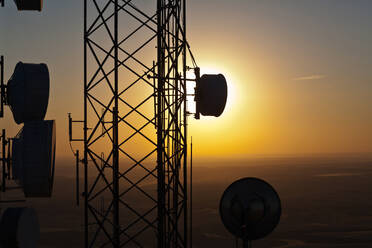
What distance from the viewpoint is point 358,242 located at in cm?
3728

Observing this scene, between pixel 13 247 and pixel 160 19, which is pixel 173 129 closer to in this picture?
pixel 160 19

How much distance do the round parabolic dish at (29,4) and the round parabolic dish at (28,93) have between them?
6.13ft

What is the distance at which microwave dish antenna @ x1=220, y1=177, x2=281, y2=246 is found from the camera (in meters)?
11.4

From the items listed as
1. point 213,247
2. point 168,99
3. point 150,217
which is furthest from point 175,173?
point 150,217

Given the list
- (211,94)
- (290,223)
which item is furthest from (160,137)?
(290,223)

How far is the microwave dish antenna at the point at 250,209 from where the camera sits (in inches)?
447

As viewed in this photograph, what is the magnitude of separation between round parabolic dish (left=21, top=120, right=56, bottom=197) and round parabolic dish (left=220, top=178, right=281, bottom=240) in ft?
15.1

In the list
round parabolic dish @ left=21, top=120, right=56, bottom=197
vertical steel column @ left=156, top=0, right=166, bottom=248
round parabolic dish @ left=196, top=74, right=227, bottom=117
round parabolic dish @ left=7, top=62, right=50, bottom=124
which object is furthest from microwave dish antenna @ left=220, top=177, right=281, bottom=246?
round parabolic dish @ left=7, top=62, right=50, bottom=124

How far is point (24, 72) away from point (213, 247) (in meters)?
26.6

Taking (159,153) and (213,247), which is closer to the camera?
(159,153)

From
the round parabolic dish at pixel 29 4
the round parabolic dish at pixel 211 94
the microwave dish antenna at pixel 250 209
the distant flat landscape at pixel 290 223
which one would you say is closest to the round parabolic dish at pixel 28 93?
the round parabolic dish at pixel 29 4

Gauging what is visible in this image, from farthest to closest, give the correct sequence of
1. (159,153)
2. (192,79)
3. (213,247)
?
(213,247) → (192,79) → (159,153)

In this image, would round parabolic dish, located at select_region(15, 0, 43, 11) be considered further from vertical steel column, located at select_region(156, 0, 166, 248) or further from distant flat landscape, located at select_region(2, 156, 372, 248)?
distant flat landscape, located at select_region(2, 156, 372, 248)

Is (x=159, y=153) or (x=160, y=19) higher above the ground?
(x=160, y=19)
